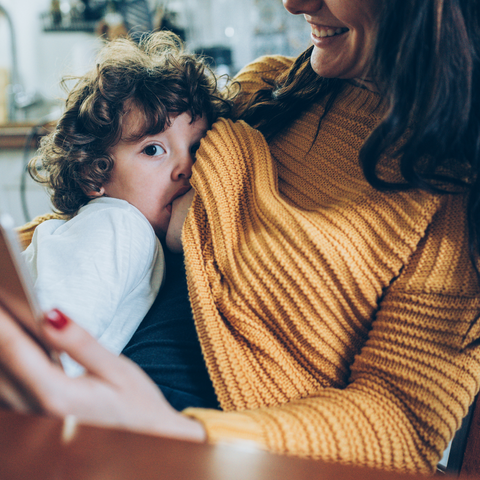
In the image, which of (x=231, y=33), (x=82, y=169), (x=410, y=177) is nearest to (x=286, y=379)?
(x=410, y=177)

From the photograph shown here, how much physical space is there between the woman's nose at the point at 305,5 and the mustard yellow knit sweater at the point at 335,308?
0.58 feet

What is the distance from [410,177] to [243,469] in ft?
1.54

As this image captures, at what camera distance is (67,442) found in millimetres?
280

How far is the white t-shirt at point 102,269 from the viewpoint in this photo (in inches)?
24.5

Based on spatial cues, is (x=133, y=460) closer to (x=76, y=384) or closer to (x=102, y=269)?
(x=76, y=384)

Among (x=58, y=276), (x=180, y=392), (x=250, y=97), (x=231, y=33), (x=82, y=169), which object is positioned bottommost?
(x=180, y=392)

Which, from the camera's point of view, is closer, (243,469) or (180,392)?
(243,469)

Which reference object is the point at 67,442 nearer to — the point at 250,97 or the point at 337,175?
the point at 337,175

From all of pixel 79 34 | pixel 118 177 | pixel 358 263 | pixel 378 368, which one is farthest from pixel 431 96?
pixel 79 34

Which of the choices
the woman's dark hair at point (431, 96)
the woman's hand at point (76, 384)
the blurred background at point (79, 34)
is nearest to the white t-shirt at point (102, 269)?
the woman's hand at point (76, 384)

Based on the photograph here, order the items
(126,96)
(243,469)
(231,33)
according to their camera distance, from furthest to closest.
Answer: (231,33) < (126,96) < (243,469)

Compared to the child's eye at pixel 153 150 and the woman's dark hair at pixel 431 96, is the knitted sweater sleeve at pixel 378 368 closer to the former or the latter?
the woman's dark hair at pixel 431 96

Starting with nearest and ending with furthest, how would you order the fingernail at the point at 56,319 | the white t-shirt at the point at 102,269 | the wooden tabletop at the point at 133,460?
1. the wooden tabletop at the point at 133,460
2. the fingernail at the point at 56,319
3. the white t-shirt at the point at 102,269

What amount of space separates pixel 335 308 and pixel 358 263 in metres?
0.08
